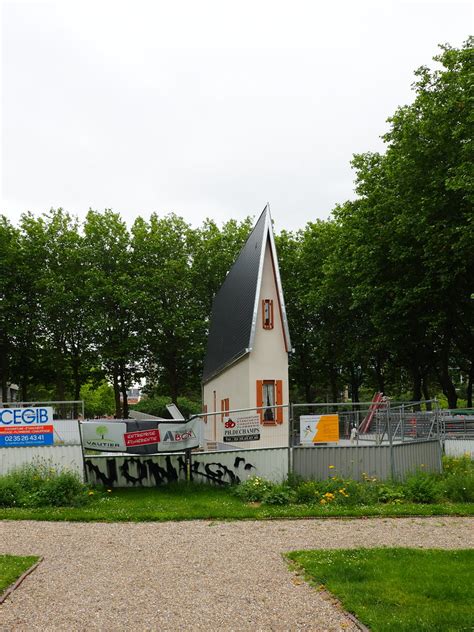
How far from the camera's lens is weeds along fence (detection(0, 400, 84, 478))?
1525cm

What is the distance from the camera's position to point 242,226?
156 feet

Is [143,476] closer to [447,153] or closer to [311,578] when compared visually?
[311,578]

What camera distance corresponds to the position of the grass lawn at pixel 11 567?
7.76 m

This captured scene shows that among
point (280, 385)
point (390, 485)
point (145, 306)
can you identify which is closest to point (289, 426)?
point (390, 485)

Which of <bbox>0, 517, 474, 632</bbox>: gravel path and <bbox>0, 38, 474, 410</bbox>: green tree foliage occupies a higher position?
<bbox>0, 38, 474, 410</bbox>: green tree foliage

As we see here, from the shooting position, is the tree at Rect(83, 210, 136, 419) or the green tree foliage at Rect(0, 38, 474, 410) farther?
the tree at Rect(83, 210, 136, 419)

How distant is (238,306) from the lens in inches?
1101

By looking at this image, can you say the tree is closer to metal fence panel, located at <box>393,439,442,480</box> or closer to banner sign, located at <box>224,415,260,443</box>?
banner sign, located at <box>224,415,260,443</box>

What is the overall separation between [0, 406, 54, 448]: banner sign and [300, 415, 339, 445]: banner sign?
20.9ft

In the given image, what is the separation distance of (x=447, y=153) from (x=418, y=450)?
51.7 ft

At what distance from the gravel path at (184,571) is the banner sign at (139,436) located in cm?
461

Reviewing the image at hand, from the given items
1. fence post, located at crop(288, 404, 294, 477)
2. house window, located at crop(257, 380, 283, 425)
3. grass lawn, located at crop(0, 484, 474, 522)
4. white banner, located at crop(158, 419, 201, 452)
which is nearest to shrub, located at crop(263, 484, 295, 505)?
grass lawn, located at crop(0, 484, 474, 522)

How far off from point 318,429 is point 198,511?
14.1 feet

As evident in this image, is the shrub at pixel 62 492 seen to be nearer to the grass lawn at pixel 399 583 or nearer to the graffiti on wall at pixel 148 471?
the graffiti on wall at pixel 148 471
